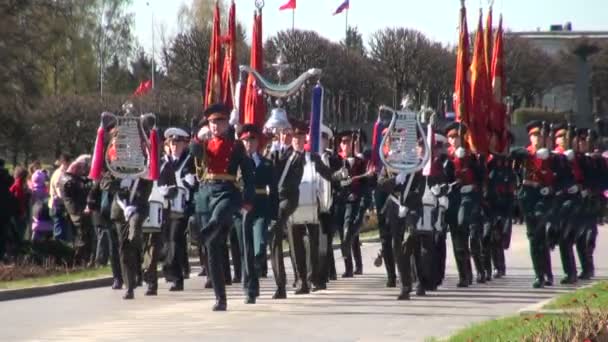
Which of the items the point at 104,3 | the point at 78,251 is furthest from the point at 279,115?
the point at 104,3

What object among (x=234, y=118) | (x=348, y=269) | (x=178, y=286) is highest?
(x=234, y=118)

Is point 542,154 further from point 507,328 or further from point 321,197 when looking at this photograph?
point 507,328

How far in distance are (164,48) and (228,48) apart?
53.7 meters

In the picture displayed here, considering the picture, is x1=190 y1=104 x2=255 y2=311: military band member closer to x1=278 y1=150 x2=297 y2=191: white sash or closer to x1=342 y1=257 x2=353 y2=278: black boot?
x1=278 y1=150 x2=297 y2=191: white sash

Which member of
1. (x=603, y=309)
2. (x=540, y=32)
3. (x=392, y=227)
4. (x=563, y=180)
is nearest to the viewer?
(x=603, y=309)

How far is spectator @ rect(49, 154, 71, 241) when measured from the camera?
26.4m

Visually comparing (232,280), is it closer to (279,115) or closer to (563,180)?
(279,115)

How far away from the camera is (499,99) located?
31969mm

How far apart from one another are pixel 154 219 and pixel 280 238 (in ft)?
5.42

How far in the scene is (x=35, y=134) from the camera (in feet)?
183

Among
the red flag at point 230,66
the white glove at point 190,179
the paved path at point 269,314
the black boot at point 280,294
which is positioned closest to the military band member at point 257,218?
the paved path at point 269,314

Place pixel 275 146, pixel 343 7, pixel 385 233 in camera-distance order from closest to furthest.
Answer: pixel 275 146 < pixel 385 233 < pixel 343 7

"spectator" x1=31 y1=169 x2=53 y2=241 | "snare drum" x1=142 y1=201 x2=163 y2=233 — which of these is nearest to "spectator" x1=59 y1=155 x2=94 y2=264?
"spectator" x1=31 y1=169 x2=53 y2=241

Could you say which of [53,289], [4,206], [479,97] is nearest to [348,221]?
[53,289]
